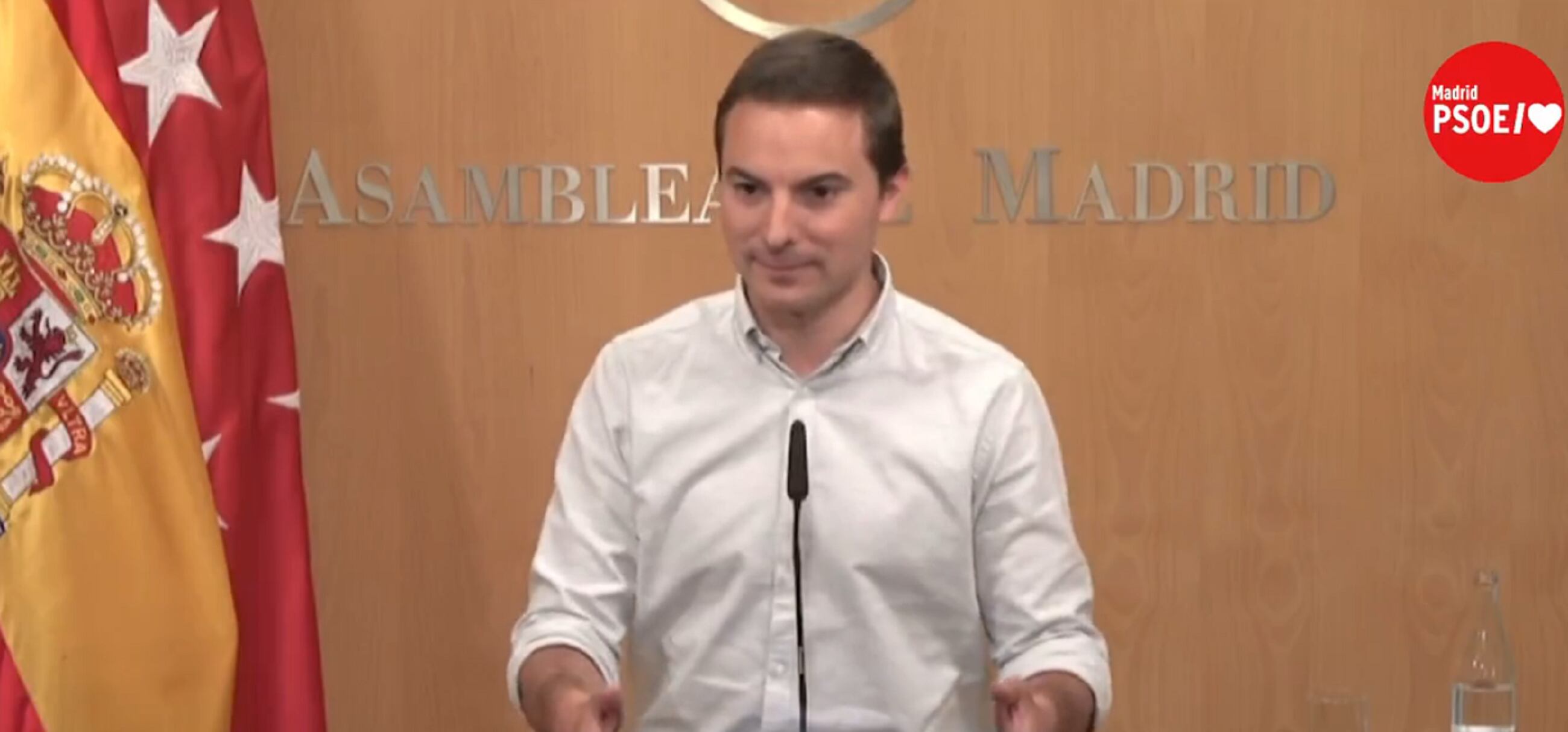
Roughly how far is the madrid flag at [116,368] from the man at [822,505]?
442mm

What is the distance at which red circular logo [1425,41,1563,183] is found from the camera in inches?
121

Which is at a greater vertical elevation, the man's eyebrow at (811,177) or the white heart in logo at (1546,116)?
the white heart in logo at (1546,116)

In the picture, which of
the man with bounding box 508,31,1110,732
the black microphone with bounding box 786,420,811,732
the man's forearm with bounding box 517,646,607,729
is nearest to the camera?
the black microphone with bounding box 786,420,811,732

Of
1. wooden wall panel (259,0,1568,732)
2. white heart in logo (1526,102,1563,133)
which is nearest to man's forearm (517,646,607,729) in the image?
wooden wall panel (259,0,1568,732)

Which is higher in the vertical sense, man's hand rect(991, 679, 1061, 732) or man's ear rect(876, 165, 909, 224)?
man's ear rect(876, 165, 909, 224)

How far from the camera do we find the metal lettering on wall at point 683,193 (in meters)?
3.05

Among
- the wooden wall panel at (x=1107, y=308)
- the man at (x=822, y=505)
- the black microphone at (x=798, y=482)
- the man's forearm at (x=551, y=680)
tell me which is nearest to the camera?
the black microphone at (x=798, y=482)

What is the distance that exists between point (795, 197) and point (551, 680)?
1.95 ft

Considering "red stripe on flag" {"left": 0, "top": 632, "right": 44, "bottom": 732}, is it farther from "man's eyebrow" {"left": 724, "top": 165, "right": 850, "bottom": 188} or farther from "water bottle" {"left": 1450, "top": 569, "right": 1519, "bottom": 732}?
"water bottle" {"left": 1450, "top": 569, "right": 1519, "bottom": 732}

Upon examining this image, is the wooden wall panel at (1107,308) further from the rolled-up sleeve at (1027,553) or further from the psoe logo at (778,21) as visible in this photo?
the rolled-up sleeve at (1027,553)

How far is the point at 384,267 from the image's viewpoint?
307 centimetres

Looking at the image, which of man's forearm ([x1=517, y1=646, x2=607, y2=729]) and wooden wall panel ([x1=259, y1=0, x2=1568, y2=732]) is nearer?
man's forearm ([x1=517, y1=646, x2=607, y2=729])

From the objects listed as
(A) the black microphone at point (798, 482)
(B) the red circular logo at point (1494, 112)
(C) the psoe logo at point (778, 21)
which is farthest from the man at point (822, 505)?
(B) the red circular logo at point (1494, 112)

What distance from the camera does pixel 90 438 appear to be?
2346mm
